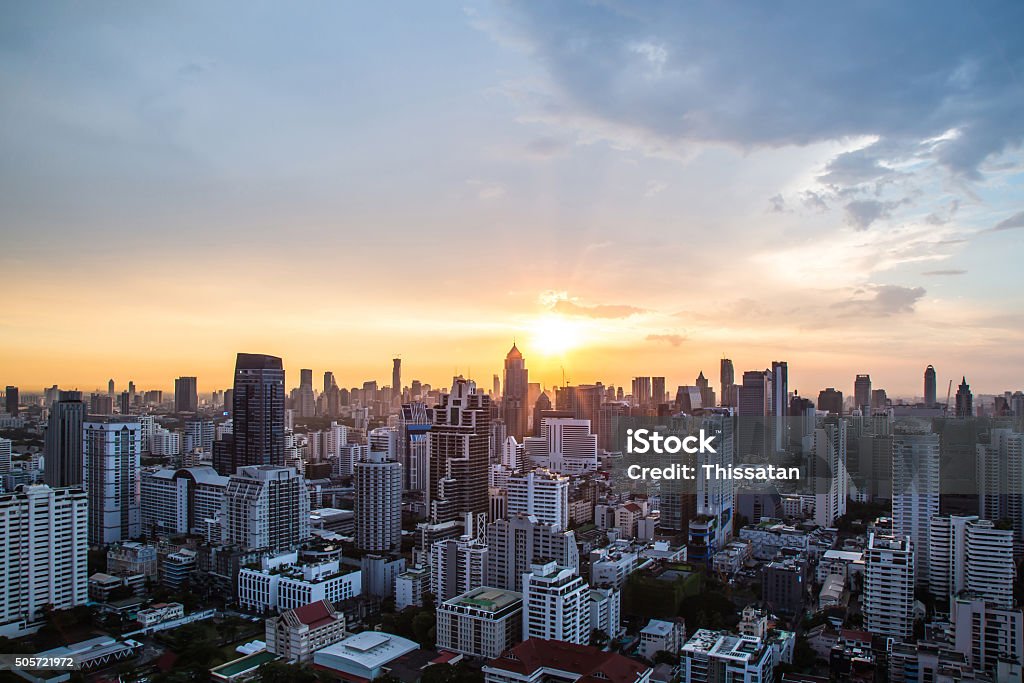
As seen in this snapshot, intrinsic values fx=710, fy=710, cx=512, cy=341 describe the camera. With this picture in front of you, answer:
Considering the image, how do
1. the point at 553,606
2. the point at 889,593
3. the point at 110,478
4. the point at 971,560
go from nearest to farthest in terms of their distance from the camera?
the point at 553,606 < the point at 889,593 < the point at 971,560 < the point at 110,478

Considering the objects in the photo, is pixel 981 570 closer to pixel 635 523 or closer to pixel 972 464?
pixel 972 464

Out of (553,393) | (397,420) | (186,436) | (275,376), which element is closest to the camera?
(275,376)

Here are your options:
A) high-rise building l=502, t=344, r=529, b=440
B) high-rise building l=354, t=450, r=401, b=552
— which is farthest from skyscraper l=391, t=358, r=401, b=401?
high-rise building l=354, t=450, r=401, b=552

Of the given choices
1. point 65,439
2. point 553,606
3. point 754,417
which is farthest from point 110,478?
point 754,417

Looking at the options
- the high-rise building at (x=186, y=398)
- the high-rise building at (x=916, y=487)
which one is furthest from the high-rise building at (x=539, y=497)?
the high-rise building at (x=186, y=398)

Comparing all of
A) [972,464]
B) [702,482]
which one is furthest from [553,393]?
[972,464]

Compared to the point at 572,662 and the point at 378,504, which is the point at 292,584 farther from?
the point at 572,662
